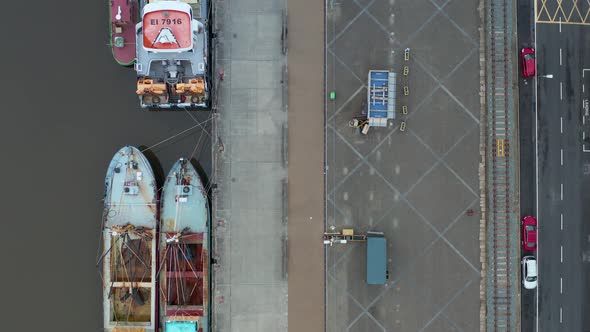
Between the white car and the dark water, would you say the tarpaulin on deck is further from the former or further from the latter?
the white car

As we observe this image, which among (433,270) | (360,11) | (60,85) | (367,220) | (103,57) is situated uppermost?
(360,11)

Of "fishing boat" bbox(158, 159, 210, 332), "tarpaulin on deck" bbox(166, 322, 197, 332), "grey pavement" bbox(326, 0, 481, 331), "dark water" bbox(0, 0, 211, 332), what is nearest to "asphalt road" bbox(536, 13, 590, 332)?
"grey pavement" bbox(326, 0, 481, 331)

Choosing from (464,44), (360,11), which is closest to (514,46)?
(464,44)

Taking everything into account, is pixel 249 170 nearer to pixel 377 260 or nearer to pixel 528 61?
pixel 377 260

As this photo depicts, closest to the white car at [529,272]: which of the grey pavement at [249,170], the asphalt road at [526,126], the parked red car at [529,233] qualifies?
the asphalt road at [526,126]

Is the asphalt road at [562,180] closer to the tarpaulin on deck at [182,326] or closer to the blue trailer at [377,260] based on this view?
the blue trailer at [377,260]

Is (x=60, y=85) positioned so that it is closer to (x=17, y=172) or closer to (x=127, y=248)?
(x=17, y=172)

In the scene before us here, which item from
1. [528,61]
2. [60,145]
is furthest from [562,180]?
[60,145]

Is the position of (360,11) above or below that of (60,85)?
above
